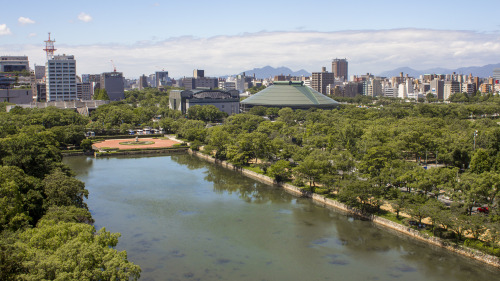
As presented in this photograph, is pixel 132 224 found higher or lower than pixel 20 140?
lower

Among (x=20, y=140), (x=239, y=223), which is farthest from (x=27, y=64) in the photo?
(x=239, y=223)

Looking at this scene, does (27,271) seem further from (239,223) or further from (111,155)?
(111,155)

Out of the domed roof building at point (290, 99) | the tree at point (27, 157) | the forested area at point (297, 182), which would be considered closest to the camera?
the forested area at point (297, 182)

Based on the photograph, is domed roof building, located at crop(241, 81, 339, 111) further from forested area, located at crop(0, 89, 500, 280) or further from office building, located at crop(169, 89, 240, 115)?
forested area, located at crop(0, 89, 500, 280)

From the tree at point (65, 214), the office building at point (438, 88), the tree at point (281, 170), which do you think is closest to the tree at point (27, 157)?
the tree at point (65, 214)

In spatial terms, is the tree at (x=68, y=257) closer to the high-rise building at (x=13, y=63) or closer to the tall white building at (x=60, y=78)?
the tall white building at (x=60, y=78)

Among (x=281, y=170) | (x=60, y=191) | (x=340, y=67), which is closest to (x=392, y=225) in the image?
(x=281, y=170)

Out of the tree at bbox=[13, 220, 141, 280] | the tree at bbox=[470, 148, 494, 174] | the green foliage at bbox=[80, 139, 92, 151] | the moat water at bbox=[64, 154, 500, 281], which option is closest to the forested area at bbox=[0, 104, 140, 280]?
the tree at bbox=[13, 220, 141, 280]

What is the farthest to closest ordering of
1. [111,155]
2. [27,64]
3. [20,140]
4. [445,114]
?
[27,64]
[445,114]
[111,155]
[20,140]
